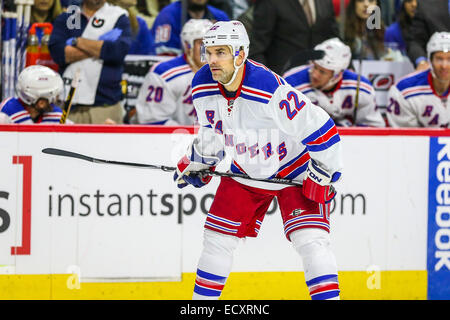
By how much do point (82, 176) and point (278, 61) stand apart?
1571mm

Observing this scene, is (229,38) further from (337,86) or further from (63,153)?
(337,86)

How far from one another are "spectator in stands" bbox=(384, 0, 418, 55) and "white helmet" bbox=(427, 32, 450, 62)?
12.2 inches

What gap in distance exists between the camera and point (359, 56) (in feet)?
22.7

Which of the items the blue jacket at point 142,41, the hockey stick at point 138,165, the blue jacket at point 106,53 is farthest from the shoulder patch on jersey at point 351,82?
the hockey stick at point 138,165

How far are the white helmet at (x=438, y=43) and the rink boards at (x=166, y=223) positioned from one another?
0.96 m

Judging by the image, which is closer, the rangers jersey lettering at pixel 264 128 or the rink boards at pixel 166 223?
the rangers jersey lettering at pixel 264 128

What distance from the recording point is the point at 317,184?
4855mm

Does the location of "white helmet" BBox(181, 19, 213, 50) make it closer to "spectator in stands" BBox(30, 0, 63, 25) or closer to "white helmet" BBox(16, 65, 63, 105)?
"spectator in stands" BBox(30, 0, 63, 25)

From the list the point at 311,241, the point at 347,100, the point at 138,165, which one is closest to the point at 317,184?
the point at 311,241

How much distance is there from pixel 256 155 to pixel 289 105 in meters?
0.34

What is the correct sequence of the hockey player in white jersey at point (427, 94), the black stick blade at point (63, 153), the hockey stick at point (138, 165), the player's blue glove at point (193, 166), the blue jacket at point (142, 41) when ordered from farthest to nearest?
the blue jacket at point (142, 41), the hockey player in white jersey at point (427, 94), the black stick blade at point (63, 153), the player's blue glove at point (193, 166), the hockey stick at point (138, 165)

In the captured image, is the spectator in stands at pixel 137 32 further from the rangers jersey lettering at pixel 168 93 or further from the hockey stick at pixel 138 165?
the hockey stick at pixel 138 165

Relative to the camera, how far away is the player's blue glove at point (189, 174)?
5.20 m
